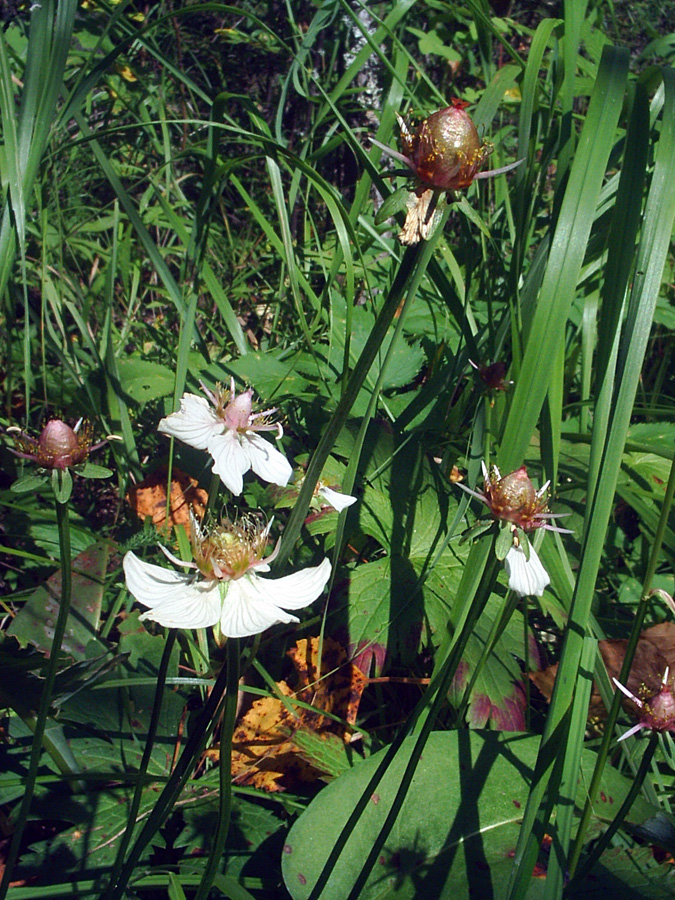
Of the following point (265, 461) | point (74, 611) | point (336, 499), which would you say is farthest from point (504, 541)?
point (74, 611)

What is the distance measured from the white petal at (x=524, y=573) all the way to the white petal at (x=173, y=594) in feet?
1.08

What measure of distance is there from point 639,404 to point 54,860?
1.95 meters

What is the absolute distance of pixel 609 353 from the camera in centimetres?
90

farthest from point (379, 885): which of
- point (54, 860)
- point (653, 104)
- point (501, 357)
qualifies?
point (653, 104)

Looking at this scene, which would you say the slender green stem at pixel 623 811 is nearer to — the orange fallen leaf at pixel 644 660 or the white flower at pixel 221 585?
the orange fallen leaf at pixel 644 660

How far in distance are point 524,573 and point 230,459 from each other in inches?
14.5

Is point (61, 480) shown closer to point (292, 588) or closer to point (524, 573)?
point (292, 588)

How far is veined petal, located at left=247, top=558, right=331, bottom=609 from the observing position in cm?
69

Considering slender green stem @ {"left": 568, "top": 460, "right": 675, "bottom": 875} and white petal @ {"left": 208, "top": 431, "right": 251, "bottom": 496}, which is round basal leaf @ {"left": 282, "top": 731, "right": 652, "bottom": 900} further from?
white petal @ {"left": 208, "top": 431, "right": 251, "bottom": 496}

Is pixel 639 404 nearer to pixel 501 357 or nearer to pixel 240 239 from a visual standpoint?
pixel 501 357

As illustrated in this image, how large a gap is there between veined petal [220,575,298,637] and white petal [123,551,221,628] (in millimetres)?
15

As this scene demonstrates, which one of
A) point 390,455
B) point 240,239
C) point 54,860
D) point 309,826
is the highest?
point 240,239

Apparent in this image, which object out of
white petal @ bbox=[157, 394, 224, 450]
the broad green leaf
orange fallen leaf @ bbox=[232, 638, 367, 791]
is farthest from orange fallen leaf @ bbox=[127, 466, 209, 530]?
white petal @ bbox=[157, 394, 224, 450]

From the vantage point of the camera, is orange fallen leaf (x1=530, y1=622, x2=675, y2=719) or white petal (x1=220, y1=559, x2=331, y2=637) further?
orange fallen leaf (x1=530, y1=622, x2=675, y2=719)
